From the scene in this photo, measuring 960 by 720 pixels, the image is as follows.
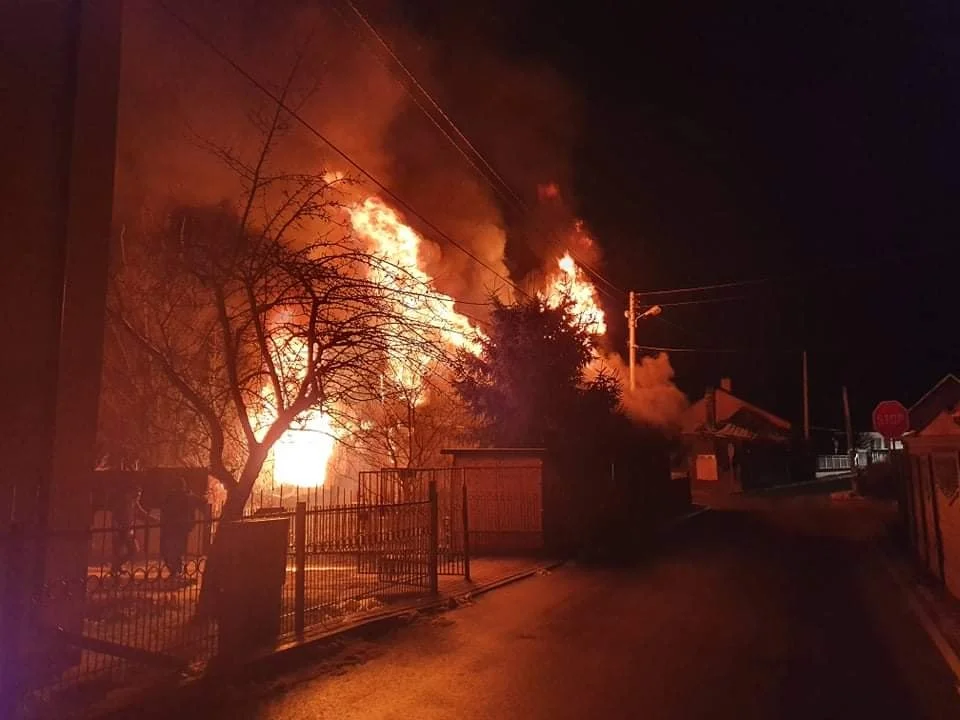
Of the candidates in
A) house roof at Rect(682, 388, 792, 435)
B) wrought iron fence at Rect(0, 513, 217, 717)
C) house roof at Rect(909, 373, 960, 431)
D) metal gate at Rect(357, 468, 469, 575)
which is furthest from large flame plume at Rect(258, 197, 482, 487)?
house roof at Rect(909, 373, 960, 431)

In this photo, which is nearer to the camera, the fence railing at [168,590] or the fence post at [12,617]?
the fence post at [12,617]

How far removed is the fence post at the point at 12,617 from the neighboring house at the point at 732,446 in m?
40.1

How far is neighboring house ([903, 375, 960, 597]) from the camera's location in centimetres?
1034

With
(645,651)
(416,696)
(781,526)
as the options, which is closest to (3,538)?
(416,696)

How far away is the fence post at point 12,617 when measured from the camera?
5.46 meters

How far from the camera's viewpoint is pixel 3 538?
223 inches

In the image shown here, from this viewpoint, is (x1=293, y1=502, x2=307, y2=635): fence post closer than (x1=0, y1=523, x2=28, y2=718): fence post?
No

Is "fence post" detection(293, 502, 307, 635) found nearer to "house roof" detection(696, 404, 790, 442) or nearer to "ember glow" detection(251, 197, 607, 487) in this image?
"ember glow" detection(251, 197, 607, 487)

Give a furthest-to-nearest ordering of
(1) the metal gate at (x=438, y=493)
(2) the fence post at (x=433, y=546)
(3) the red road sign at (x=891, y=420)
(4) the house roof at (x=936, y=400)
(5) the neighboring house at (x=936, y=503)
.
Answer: (4) the house roof at (x=936, y=400), (3) the red road sign at (x=891, y=420), (1) the metal gate at (x=438, y=493), (2) the fence post at (x=433, y=546), (5) the neighboring house at (x=936, y=503)

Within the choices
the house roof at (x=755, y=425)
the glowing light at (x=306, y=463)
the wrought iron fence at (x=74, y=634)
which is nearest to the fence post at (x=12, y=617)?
the wrought iron fence at (x=74, y=634)

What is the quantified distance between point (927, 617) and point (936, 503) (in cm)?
257

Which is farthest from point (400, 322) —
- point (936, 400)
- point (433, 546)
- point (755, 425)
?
point (936, 400)

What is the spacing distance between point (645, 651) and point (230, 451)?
37.7 feet

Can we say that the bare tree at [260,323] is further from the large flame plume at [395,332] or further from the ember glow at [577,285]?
the ember glow at [577,285]
